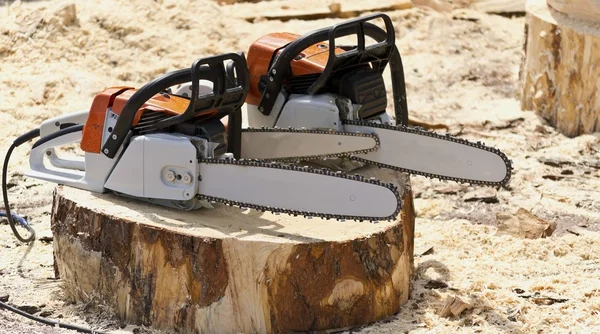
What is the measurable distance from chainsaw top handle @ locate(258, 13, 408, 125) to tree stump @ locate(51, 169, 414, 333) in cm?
69

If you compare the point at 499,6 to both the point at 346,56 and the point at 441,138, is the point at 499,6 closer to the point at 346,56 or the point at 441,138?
the point at 346,56

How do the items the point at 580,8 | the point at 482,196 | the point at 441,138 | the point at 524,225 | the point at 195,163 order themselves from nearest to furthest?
the point at 195,163, the point at 441,138, the point at 524,225, the point at 482,196, the point at 580,8

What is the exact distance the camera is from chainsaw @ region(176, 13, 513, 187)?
12.5 ft

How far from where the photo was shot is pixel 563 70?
19.5 ft

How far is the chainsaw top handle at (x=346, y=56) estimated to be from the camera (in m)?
3.98

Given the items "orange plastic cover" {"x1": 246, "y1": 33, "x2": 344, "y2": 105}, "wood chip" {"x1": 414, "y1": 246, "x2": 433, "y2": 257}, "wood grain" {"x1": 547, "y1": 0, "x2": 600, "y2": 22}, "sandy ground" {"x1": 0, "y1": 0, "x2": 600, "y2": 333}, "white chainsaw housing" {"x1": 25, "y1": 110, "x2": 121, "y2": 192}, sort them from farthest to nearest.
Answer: "wood grain" {"x1": 547, "y1": 0, "x2": 600, "y2": 22} < "wood chip" {"x1": 414, "y1": 246, "x2": 433, "y2": 257} < "orange plastic cover" {"x1": 246, "y1": 33, "x2": 344, "y2": 105} < "sandy ground" {"x1": 0, "y1": 0, "x2": 600, "y2": 333} < "white chainsaw housing" {"x1": 25, "y1": 110, "x2": 121, "y2": 192}

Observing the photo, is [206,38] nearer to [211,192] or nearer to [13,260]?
[13,260]

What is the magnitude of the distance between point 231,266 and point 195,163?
0.38 metres

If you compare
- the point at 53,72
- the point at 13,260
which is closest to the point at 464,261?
the point at 13,260

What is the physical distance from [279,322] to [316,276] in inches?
8.3

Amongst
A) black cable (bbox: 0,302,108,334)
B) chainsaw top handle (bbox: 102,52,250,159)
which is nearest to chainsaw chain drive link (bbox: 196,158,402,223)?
chainsaw top handle (bbox: 102,52,250,159)

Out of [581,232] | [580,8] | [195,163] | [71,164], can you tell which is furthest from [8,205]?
[580,8]

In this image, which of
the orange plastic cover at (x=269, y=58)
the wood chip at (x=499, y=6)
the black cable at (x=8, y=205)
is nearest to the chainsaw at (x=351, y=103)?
the orange plastic cover at (x=269, y=58)

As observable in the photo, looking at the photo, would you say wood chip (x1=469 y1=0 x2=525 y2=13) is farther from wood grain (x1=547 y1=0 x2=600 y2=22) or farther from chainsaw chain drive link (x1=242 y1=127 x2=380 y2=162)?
chainsaw chain drive link (x1=242 y1=127 x2=380 y2=162)
